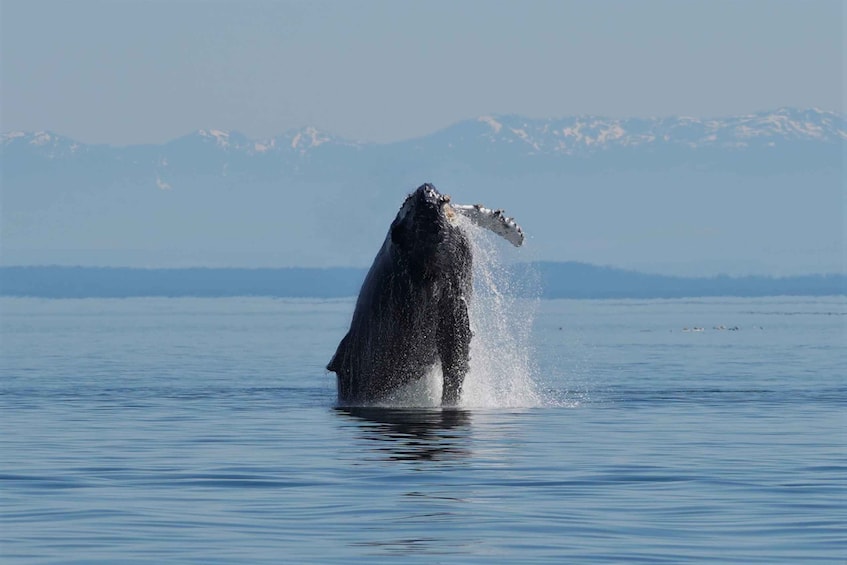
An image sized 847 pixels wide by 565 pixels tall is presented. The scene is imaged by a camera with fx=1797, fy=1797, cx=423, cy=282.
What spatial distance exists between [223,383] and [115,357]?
1349 centimetres

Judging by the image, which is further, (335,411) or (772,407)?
(772,407)

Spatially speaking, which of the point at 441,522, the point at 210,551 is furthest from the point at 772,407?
the point at 210,551

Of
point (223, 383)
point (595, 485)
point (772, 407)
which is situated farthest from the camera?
point (223, 383)

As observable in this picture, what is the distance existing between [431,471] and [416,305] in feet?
23.3

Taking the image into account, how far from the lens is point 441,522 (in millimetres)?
14820

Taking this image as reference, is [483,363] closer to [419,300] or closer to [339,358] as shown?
[339,358]

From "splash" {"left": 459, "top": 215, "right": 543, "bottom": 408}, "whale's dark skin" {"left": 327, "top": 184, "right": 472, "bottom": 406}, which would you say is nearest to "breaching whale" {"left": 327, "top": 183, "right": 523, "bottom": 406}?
"whale's dark skin" {"left": 327, "top": 184, "right": 472, "bottom": 406}

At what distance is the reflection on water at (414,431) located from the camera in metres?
19.5

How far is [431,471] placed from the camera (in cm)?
1798

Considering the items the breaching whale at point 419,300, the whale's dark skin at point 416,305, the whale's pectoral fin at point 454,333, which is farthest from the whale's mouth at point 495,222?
the whale's pectoral fin at point 454,333

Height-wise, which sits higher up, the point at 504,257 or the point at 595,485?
the point at 504,257

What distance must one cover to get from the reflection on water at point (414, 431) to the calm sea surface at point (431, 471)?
0.16 ft

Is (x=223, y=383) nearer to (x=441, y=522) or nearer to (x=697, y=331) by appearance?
(x=441, y=522)

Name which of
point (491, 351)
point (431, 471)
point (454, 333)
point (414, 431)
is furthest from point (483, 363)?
point (431, 471)
